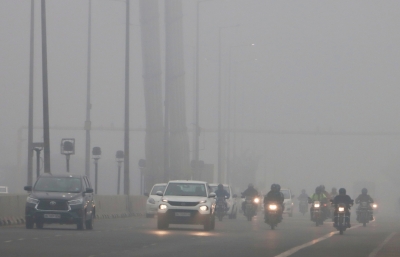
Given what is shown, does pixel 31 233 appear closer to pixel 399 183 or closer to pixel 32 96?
pixel 32 96

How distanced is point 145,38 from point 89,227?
111 feet

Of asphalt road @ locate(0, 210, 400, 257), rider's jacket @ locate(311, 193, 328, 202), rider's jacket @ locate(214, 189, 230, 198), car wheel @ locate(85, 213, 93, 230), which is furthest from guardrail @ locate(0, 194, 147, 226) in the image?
rider's jacket @ locate(311, 193, 328, 202)

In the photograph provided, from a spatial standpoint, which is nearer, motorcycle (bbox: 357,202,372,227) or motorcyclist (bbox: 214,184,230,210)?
motorcycle (bbox: 357,202,372,227)

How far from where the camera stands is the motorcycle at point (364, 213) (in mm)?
44469

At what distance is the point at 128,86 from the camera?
51.8m

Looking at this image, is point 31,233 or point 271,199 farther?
point 271,199

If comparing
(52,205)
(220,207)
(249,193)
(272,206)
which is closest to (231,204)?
(249,193)

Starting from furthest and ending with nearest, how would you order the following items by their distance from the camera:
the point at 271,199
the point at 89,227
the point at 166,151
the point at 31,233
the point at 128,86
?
the point at 166,151 → the point at 128,86 → the point at 271,199 → the point at 89,227 → the point at 31,233

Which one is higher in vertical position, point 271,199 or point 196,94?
point 196,94

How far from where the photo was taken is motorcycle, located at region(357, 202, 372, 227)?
44.5m

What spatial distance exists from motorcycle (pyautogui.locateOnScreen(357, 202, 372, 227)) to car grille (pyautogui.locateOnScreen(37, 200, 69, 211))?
16326 millimetres

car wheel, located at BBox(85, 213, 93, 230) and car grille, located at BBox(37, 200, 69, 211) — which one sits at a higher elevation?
car grille, located at BBox(37, 200, 69, 211)

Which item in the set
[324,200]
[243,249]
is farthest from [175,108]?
[243,249]

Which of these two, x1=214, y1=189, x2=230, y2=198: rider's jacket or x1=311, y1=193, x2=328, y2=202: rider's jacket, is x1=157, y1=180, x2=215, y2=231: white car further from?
x1=214, y1=189, x2=230, y2=198: rider's jacket
